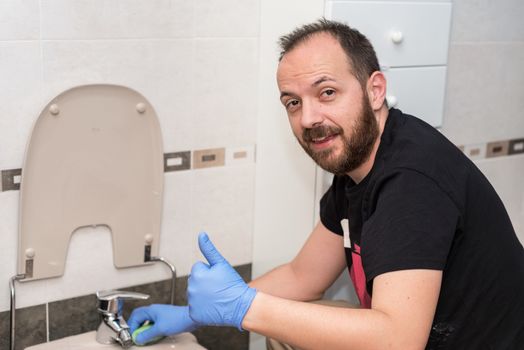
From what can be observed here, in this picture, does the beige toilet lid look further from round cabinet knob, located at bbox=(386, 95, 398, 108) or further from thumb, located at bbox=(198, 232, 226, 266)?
round cabinet knob, located at bbox=(386, 95, 398, 108)

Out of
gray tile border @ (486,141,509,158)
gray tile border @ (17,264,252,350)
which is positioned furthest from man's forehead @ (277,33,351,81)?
gray tile border @ (486,141,509,158)

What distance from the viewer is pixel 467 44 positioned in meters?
2.12

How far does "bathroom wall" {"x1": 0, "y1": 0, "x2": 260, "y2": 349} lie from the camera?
1.50 metres

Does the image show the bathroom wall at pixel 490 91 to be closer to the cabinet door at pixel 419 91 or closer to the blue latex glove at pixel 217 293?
the cabinet door at pixel 419 91

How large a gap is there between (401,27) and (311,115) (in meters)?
0.56

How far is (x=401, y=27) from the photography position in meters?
1.79

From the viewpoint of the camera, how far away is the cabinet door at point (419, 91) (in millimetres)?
1822

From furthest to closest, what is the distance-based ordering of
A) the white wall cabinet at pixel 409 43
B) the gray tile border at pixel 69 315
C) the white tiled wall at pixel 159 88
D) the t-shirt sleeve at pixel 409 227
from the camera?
1. the white wall cabinet at pixel 409 43
2. the gray tile border at pixel 69 315
3. the white tiled wall at pixel 159 88
4. the t-shirt sleeve at pixel 409 227

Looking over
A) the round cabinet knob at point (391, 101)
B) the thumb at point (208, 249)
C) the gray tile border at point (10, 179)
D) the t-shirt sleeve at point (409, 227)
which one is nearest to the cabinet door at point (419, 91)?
the round cabinet knob at point (391, 101)

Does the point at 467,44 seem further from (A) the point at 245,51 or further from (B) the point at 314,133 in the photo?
(B) the point at 314,133

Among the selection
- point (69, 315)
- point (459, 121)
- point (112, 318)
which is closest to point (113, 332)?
point (112, 318)

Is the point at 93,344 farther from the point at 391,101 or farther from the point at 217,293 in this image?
the point at 391,101

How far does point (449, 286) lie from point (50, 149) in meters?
0.88

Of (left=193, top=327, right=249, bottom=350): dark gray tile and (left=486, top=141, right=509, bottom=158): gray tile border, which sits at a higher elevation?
(left=486, top=141, right=509, bottom=158): gray tile border
